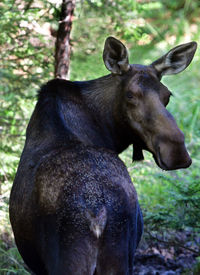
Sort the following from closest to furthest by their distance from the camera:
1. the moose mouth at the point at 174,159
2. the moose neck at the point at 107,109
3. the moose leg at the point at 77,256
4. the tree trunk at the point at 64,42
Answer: the moose leg at the point at 77,256, the moose mouth at the point at 174,159, the moose neck at the point at 107,109, the tree trunk at the point at 64,42

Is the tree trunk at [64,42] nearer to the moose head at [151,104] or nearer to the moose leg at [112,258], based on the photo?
the moose head at [151,104]

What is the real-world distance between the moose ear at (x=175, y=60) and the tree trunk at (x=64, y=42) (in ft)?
6.75

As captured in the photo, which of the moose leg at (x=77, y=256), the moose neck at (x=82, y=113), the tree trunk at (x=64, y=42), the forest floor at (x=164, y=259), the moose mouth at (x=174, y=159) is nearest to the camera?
the moose leg at (x=77, y=256)

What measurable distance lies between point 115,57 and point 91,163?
4.56 feet

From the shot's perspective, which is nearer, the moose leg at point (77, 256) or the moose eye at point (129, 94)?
the moose leg at point (77, 256)

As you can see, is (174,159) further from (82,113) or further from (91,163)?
(82,113)

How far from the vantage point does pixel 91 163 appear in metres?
3.56

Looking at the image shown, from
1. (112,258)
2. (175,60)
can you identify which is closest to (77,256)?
(112,258)

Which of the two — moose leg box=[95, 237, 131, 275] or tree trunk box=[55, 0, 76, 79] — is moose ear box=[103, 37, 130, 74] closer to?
moose leg box=[95, 237, 131, 275]

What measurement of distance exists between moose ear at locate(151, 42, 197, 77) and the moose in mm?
10

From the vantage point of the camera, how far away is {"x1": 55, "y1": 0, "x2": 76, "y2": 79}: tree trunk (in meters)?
6.35

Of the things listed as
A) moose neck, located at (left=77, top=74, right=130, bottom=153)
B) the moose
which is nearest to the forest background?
moose neck, located at (left=77, top=74, right=130, bottom=153)

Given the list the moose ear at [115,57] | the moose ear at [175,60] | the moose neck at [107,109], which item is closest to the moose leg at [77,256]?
the moose neck at [107,109]

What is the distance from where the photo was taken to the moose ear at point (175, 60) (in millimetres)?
4586
